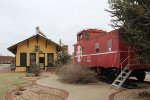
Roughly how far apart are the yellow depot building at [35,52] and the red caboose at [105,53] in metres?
13.4

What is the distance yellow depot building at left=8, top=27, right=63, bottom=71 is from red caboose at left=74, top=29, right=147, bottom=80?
528 inches

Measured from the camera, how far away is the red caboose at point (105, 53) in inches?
760

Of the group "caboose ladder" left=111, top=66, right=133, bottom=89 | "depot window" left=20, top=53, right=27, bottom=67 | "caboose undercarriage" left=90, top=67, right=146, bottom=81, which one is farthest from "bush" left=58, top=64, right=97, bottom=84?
"depot window" left=20, top=53, right=27, bottom=67

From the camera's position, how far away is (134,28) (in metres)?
12.4

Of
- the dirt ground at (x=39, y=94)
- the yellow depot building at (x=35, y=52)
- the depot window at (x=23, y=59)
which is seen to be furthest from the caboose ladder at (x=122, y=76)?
the depot window at (x=23, y=59)

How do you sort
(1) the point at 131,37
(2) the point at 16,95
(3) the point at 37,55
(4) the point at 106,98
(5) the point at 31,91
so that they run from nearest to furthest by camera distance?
(1) the point at 131,37, (4) the point at 106,98, (2) the point at 16,95, (5) the point at 31,91, (3) the point at 37,55

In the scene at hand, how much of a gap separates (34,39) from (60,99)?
28520 millimetres

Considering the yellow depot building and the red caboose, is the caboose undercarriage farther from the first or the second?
the yellow depot building

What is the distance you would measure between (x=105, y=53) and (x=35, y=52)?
22.5m

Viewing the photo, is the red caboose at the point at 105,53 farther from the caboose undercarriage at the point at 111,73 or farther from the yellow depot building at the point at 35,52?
→ the yellow depot building at the point at 35,52

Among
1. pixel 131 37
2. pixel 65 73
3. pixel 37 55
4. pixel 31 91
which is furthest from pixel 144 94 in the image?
pixel 37 55

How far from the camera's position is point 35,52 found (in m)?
43.4

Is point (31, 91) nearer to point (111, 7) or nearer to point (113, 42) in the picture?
point (113, 42)

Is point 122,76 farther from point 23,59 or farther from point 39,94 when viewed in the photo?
point 23,59
